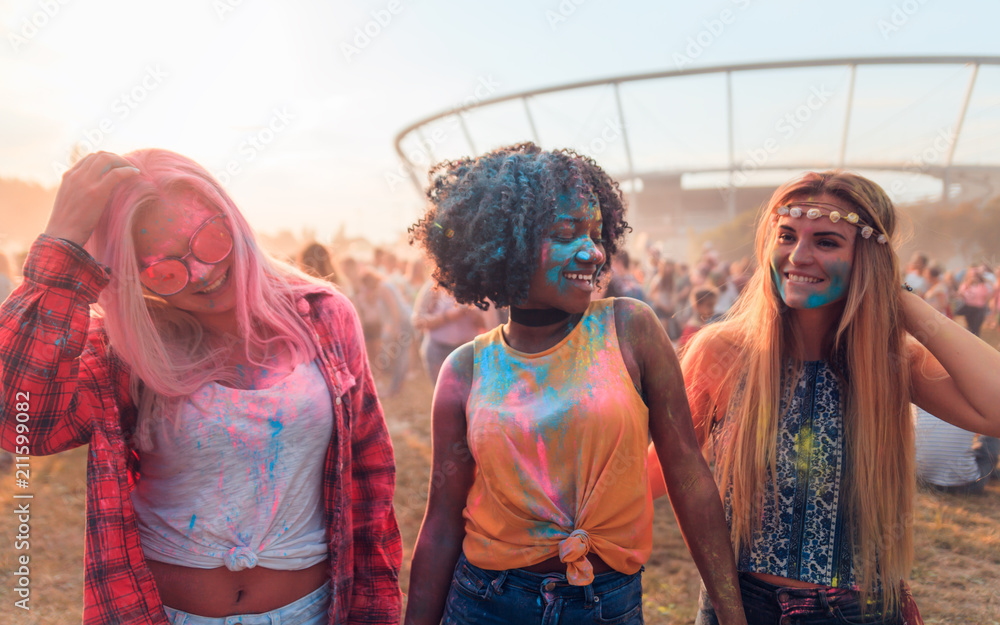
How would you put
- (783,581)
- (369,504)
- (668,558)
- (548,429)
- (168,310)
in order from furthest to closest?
1. (668,558)
2. (369,504)
3. (168,310)
4. (783,581)
5. (548,429)

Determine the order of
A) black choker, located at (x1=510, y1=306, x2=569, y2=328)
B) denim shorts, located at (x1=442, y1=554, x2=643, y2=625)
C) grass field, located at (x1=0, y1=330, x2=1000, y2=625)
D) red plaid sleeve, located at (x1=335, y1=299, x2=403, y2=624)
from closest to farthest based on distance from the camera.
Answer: denim shorts, located at (x1=442, y1=554, x2=643, y2=625), black choker, located at (x1=510, y1=306, x2=569, y2=328), red plaid sleeve, located at (x1=335, y1=299, x2=403, y2=624), grass field, located at (x1=0, y1=330, x2=1000, y2=625)

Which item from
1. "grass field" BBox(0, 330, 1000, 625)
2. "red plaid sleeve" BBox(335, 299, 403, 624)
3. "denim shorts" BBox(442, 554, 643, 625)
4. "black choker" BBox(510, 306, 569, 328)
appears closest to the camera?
"denim shorts" BBox(442, 554, 643, 625)

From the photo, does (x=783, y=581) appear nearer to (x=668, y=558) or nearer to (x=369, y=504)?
(x=369, y=504)

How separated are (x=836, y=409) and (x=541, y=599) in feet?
3.20

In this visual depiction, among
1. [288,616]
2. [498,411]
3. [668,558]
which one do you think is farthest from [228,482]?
[668,558]

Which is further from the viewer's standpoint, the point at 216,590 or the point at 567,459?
the point at 216,590

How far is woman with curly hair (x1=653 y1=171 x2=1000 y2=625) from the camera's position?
61.1 inches

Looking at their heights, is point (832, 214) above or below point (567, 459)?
above

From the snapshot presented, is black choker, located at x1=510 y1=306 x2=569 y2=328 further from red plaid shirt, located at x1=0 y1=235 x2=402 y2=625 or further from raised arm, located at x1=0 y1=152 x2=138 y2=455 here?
raised arm, located at x1=0 y1=152 x2=138 y2=455

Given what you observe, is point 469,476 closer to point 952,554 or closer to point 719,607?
point 719,607

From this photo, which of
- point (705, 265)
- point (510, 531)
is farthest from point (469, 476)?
point (705, 265)

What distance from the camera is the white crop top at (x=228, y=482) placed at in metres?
1.54

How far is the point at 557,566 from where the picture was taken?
4.61ft

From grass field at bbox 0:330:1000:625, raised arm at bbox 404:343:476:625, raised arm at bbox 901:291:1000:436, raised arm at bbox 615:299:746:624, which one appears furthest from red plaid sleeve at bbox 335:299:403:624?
grass field at bbox 0:330:1000:625
